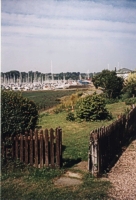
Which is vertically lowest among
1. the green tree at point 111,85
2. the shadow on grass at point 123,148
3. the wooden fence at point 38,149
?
the shadow on grass at point 123,148

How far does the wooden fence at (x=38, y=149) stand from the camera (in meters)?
7.43

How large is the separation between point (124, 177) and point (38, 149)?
7.85 ft

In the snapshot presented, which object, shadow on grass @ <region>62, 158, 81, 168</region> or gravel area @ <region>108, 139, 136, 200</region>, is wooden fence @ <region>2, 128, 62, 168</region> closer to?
shadow on grass @ <region>62, 158, 81, 168</region>

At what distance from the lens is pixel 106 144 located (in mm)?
8062

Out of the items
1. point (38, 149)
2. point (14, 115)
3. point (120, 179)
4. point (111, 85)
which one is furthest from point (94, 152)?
point (111, 85)

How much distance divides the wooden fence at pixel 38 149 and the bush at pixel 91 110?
903 centimetres

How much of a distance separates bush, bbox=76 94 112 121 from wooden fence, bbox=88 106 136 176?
192 inches

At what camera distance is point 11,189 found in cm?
617

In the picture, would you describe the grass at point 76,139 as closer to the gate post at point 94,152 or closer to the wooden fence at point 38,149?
the wooden fence at point 38,149

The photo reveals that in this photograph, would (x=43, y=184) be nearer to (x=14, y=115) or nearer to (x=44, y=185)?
(x=44, y=185)

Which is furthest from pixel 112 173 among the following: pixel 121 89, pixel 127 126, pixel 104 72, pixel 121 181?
pixel 104 72

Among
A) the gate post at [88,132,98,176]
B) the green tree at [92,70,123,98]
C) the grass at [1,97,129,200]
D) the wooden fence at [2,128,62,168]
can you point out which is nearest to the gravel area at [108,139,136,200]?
the grass at [1,97,129,200]

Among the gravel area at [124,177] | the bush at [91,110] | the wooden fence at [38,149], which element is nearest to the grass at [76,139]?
the bush at [91,110]

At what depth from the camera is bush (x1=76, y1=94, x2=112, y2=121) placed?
1645 cm
